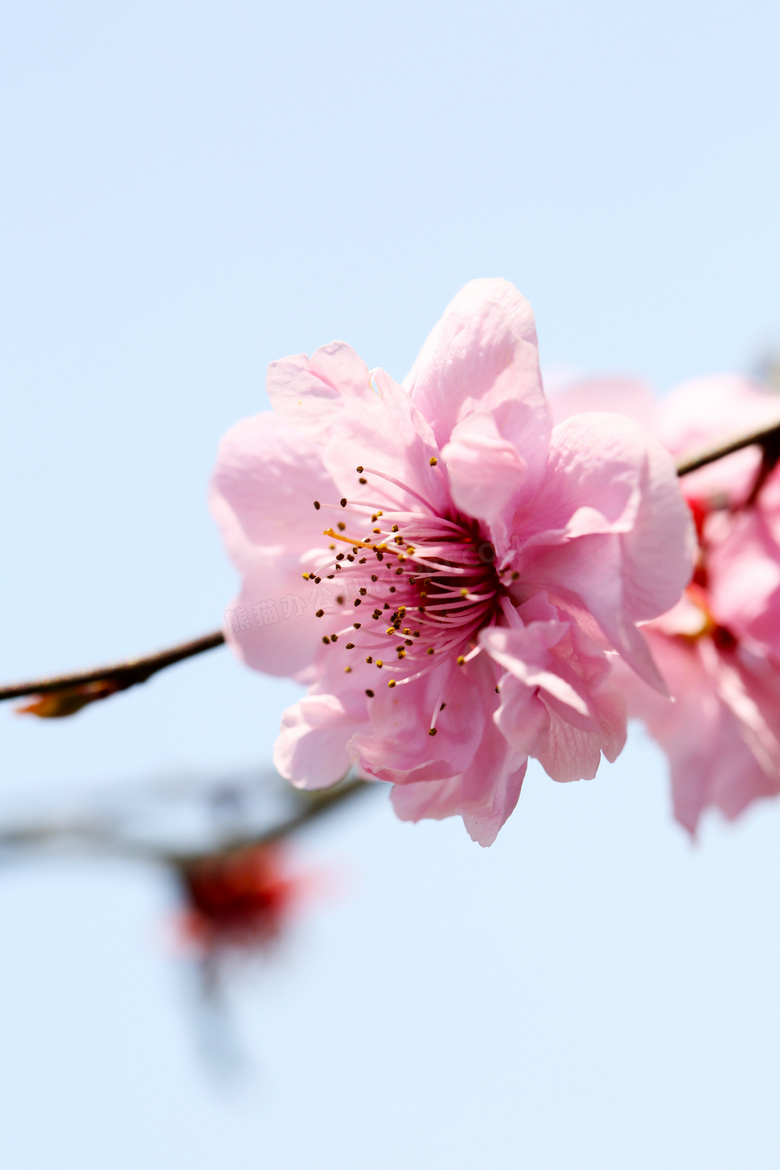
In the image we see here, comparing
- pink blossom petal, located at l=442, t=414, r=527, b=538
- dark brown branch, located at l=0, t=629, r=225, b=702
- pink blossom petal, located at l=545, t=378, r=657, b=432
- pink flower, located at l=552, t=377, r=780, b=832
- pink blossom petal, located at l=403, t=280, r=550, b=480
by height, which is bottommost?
pink flower, located at l=552, t=377, r=780, b=832

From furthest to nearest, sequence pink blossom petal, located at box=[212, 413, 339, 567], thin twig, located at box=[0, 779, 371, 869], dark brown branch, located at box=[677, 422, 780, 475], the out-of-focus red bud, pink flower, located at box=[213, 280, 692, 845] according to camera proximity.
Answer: the out-of-focus red bud < thin twig, located at box=[0, 779, 371, 869] < pink blossom petal, located at box=[212, 413, 339, 567] < dark brown branch, located at box=[677, 422, 780, 475] < pink flower, located at box=[213, 280, 692, 845]

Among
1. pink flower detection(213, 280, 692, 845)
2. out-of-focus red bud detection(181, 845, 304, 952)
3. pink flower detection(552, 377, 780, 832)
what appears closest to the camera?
pink flower detection(213, 280, 692, 845)

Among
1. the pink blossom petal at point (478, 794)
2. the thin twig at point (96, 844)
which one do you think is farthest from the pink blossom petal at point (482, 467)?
the thin twig at point (96, 844)

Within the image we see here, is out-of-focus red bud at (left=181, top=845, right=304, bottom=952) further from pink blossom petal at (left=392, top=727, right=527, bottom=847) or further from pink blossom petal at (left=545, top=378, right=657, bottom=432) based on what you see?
pink blossom petal at (left=392, top=727, right=527, bottom=847)

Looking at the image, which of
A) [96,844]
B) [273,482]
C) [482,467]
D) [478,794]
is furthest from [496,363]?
[96,844]

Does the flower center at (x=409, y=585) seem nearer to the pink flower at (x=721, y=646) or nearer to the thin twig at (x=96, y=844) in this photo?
the pink flower at (x=721, y=646)

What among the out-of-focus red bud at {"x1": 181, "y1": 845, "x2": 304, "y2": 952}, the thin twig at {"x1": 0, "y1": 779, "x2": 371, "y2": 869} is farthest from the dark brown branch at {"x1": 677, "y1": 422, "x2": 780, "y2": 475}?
the out-of-focus red bud at {"x1": 181, "y1": 845, "x2": 304, "y2": 952}

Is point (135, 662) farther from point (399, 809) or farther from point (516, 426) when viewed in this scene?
point (516, 426)
